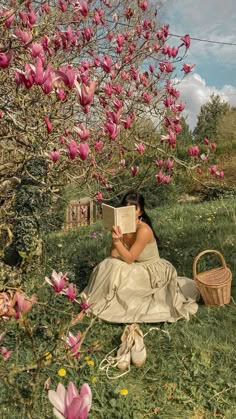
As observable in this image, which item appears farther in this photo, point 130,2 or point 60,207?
point 60,207

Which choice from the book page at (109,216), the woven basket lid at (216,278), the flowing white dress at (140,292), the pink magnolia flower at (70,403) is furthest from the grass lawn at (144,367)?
the book page at (109,216)

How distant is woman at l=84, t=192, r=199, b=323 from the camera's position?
12.7ft

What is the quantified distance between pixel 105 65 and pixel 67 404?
271 centimetres

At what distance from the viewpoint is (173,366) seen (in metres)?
3.18

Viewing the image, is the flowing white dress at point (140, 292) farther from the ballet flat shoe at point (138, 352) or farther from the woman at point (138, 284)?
the ballet flat shoe at point (138, 352)

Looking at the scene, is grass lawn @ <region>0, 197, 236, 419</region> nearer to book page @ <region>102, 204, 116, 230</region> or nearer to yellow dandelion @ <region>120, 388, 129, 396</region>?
yellow dandelion @ <region>120, 388, 129, 396</region>

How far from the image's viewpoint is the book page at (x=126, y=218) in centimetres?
358

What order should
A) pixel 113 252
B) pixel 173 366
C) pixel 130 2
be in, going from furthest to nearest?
pixel 130 2
pixel 113 252
pixel 173 366

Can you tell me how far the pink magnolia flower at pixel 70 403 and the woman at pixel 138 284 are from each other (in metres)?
2.75

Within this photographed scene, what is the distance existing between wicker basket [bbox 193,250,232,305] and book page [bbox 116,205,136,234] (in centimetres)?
78

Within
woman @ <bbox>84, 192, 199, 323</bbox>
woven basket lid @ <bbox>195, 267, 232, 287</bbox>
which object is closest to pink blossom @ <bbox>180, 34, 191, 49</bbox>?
woman @ <bbox>84, 192, 199, 323</bbox>

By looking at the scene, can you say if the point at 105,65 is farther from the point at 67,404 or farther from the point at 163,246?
the point at 163,246

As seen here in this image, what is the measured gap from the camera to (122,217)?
361 centimetres

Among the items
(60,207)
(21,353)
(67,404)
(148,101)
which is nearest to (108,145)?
(148,101)
